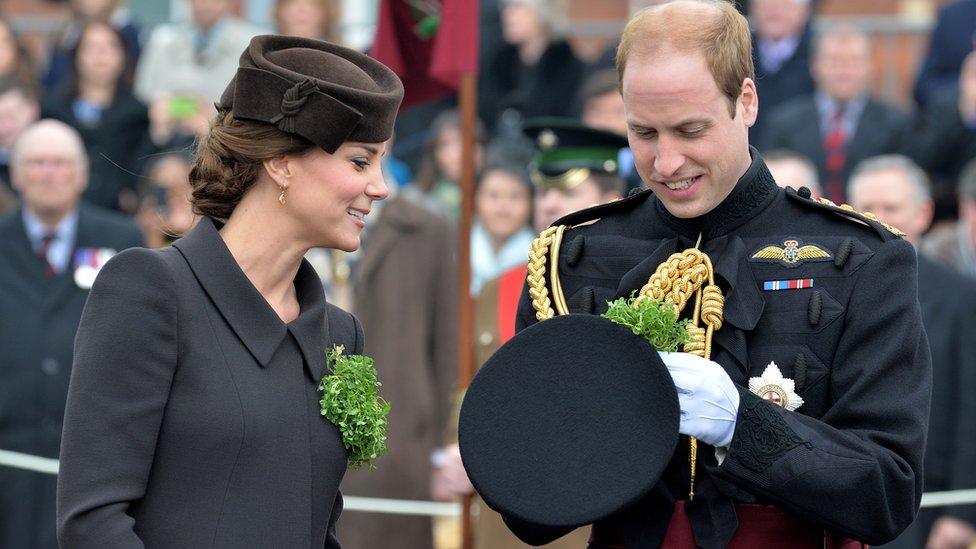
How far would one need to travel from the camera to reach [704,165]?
12.4ft

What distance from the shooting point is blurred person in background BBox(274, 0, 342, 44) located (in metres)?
9.94

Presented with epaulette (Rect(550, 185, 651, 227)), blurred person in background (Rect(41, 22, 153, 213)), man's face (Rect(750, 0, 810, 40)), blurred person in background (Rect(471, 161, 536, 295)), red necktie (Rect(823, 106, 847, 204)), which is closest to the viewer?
epaulette (Rect(550, 185, 651, 227))

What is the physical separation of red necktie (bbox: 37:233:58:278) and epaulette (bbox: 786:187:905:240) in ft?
17.3

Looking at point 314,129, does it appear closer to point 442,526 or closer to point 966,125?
point 442,526

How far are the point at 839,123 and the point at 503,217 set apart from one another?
2077 mm

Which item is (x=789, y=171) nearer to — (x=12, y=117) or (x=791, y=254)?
(x=791, y=254)

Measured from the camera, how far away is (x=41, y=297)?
8.23 metres

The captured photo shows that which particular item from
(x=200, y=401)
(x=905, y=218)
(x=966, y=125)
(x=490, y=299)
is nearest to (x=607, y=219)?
(x=200, y=401)

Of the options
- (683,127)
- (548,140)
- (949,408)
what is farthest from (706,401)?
(949,408)

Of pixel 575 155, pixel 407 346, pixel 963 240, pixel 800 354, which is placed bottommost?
pixel 407 346

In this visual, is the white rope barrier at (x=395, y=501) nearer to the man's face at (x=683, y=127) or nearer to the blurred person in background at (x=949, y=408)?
the blurred person in background at (x=949, y=408)

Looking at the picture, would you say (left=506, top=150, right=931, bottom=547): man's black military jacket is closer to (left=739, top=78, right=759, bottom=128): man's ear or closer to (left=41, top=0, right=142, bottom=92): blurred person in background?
(left=739, top=78, right=759, bottom=128): man's ear

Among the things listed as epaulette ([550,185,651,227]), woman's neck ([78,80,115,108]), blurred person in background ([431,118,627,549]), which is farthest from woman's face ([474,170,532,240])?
epaulette ([550,185,651,227])

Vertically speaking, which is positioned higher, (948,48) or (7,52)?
(948,48)
